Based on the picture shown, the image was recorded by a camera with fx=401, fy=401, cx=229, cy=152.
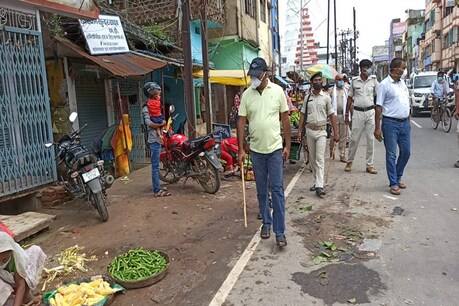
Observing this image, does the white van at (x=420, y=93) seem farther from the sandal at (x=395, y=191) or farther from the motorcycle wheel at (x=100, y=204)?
the motorcycle wheel at (x=100, y=204)

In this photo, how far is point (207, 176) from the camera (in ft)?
23.0

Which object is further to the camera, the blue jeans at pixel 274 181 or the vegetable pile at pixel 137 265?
the blue jeans at pixel 274 181

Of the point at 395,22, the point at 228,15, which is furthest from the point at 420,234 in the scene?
the point at 395,22

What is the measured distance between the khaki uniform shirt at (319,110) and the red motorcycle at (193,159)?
1725 mm

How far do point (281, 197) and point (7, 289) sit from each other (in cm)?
270

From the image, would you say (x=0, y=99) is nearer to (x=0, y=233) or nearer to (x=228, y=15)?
(x=0, y=233)

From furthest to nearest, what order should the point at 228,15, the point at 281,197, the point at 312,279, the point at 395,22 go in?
the point at 395,22
the point at 228,15
the point at 281,197
the point at 312,279

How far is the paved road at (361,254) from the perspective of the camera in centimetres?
332

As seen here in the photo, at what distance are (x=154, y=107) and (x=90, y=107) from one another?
3246 mm

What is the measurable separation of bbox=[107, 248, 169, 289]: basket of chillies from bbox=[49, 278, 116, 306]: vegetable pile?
0.66 feet

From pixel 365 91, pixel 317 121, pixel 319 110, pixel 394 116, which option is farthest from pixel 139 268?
pixel 365 91

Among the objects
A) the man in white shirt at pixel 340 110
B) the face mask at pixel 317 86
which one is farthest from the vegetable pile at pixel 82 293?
the man in white shirt at pixel 340 110

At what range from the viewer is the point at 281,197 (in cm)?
441

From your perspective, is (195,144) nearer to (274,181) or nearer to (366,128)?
(274,181)
